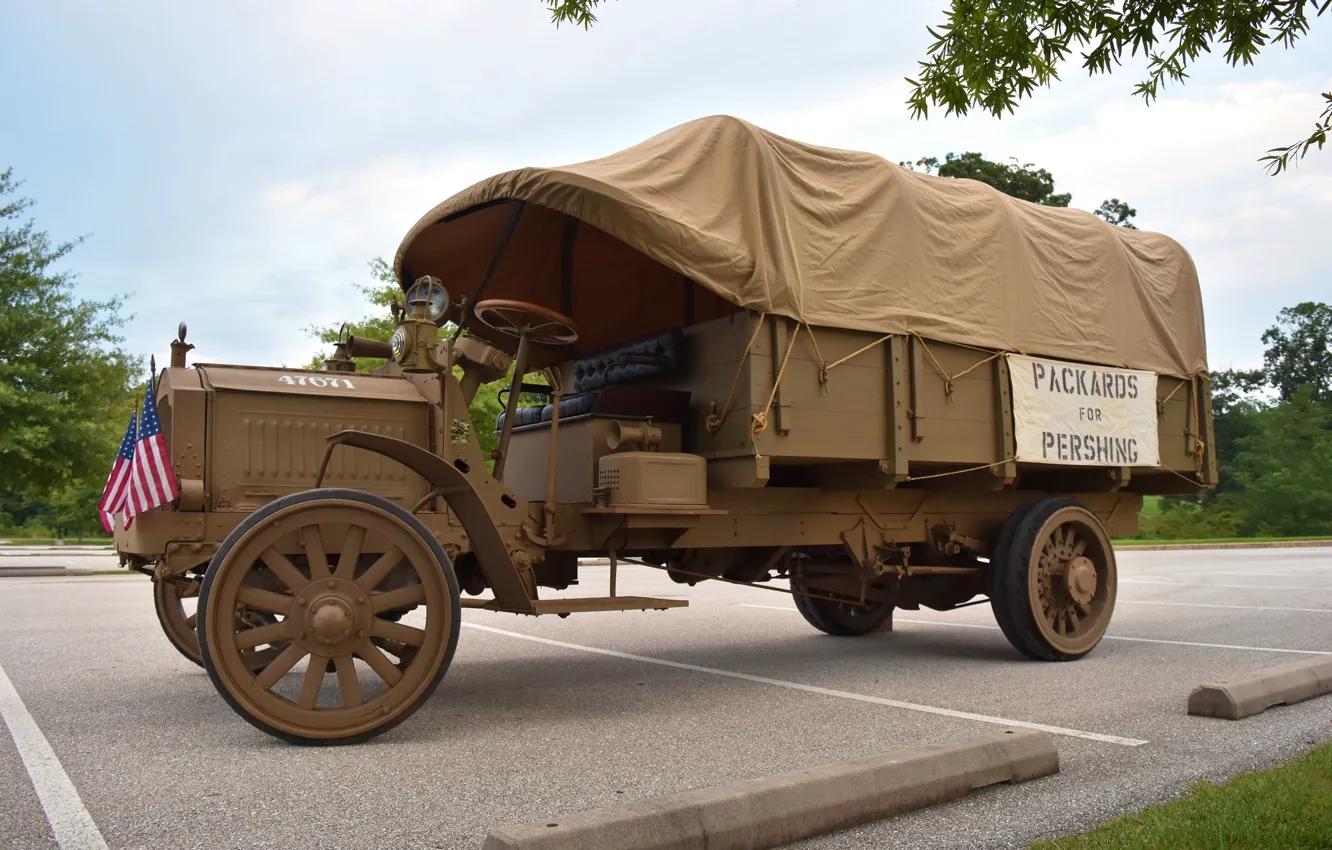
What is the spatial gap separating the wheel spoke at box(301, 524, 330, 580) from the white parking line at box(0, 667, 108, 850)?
125 centimetres

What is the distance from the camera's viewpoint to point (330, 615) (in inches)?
197

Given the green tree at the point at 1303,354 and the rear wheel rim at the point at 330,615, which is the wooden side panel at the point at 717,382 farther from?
the green tree at the point at 1303,354

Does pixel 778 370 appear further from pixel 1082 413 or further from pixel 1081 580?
pixel 1081 580

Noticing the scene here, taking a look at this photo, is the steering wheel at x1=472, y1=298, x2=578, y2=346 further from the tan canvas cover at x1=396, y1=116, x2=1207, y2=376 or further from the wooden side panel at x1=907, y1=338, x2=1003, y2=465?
the wooden side panel at x1=907, y1=338, x2=1003, y2=465

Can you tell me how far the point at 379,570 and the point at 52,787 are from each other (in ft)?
5.08

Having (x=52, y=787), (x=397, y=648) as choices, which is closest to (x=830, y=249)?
(x=397, y=648)

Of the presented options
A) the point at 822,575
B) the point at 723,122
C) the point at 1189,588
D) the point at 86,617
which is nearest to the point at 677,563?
the point at 822,575

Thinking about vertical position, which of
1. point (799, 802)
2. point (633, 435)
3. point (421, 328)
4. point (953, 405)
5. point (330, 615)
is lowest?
point (799, 802)

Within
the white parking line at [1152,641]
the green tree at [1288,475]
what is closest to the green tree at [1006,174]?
the green tree at [1288,475]

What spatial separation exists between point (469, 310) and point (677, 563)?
2.21 metres

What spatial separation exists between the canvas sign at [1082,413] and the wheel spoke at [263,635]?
489 cm

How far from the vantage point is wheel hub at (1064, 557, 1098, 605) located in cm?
787

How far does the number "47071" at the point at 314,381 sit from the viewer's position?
5848 mm

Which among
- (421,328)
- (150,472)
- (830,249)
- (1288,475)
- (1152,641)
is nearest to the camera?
(150,472)
